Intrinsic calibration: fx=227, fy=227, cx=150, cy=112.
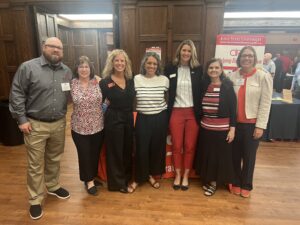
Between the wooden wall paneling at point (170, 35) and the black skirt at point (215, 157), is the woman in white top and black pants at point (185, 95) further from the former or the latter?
the wooden wall paneling at point (170, 35)

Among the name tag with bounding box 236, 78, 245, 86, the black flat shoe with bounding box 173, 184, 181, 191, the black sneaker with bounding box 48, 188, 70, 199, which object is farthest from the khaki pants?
the name tag with bounding box 236, 78, 245, 86

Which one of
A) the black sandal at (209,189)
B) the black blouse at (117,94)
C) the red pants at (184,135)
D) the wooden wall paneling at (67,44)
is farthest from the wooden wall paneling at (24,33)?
the black sandal at (209,189)

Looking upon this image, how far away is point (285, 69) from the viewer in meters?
7.73

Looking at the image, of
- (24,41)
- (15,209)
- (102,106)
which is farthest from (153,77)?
(24,41)

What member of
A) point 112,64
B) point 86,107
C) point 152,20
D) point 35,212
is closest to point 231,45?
point 152,20

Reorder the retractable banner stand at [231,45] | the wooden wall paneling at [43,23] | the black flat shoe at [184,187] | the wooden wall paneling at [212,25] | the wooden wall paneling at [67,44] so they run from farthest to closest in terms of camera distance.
Answer: 1. the wooden wall paneling at [67,44]
2. the wooden wall paneling at [43,23]
3. the wooden wall paneling at [212,25]
4. the retractable banner stand at [231,45]
5. the black flat shoe at [184,187]

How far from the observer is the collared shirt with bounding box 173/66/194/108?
2406 mm

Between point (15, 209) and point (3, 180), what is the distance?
2.37 feet

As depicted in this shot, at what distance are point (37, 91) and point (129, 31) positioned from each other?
246 centimetres

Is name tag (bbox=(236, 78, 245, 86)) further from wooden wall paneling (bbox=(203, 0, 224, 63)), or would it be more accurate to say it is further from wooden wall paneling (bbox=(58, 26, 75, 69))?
wooden wall paneling (bbox=(58, 26, 75, 69))

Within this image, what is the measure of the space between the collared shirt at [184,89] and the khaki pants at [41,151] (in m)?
1.22

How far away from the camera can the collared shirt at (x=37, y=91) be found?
2.00 meters

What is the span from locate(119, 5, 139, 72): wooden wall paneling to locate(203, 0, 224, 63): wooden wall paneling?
1236 millimetres

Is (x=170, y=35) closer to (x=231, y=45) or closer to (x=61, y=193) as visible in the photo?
(x=231, y=45)
